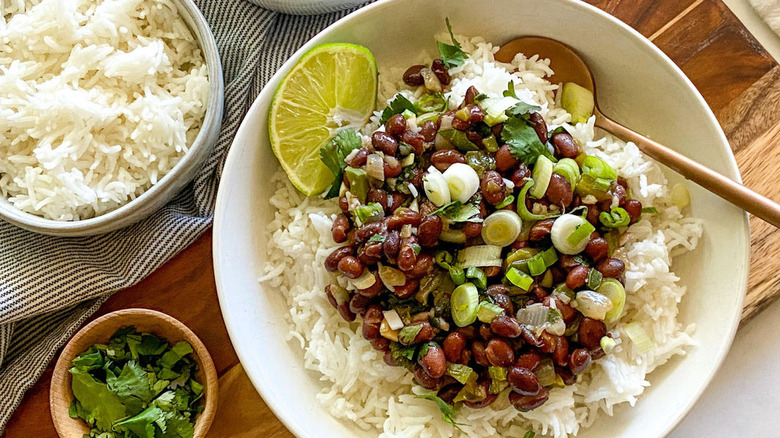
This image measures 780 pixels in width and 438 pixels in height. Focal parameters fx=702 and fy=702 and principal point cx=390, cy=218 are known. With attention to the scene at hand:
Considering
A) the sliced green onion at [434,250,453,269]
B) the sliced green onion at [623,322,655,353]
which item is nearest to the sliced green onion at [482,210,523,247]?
the sliced green onion at [434,250,453,269]

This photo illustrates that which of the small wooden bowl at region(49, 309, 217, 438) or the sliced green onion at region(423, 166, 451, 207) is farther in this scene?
the small wooden bowl at region(49, 309, 217, 438)

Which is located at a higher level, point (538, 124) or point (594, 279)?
point (538, 124)

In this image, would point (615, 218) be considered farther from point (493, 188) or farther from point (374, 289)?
point (374, 289)

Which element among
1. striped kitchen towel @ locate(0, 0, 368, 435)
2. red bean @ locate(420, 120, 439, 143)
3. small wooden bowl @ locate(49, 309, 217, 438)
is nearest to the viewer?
red bean @ locate(420, 120, 439, 143)

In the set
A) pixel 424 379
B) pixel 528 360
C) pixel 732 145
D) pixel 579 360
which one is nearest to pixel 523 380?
pixel 528 360

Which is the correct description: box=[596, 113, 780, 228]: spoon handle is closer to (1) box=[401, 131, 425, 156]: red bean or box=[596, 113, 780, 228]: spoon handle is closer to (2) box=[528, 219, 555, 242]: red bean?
(2) box=[528, 219, 555, 242]: red bean

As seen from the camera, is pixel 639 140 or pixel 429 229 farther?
pixel 639 140
